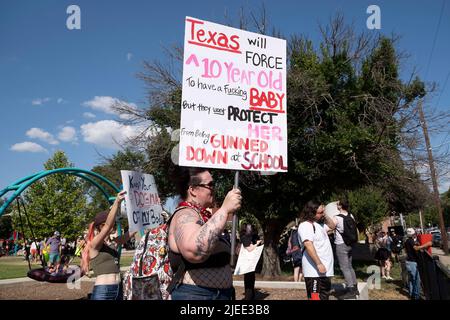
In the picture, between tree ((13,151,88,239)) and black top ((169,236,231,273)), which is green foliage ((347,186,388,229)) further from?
black top ((169,236,231,273))

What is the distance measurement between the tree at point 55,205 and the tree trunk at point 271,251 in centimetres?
3108

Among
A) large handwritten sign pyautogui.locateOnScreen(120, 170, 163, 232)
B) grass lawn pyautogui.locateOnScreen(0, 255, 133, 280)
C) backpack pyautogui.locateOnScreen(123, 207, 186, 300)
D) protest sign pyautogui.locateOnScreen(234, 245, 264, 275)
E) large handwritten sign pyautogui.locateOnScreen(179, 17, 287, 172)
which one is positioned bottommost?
grass lawn pyautogui.locateOnScreen(0, 255, 133, 280)

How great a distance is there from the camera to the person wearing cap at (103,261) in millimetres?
4527

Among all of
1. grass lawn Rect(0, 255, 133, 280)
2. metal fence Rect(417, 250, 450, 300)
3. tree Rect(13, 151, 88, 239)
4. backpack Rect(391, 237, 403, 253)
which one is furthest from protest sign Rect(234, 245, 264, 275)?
tree Rect(13, 151, 88, 239)

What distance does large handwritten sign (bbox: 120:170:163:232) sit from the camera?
473cm

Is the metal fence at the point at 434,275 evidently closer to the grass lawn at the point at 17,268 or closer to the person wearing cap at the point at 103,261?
the person wearing cap at the point at 103,261

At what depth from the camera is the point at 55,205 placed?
39.6m

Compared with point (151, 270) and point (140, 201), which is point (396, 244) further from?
point (151, 270)

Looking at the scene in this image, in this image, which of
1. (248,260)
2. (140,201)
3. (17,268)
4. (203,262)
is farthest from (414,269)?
(17,268)

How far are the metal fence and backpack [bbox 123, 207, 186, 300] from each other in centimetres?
402

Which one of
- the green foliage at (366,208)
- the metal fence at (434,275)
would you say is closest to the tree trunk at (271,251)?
the metal fence at (434,275)

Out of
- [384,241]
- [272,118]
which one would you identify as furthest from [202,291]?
[384,241]

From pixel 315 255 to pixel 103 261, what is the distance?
2659 mm

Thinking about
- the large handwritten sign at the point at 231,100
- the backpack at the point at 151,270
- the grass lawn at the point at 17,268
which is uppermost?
the large handwritten sign at the point at 231,100
